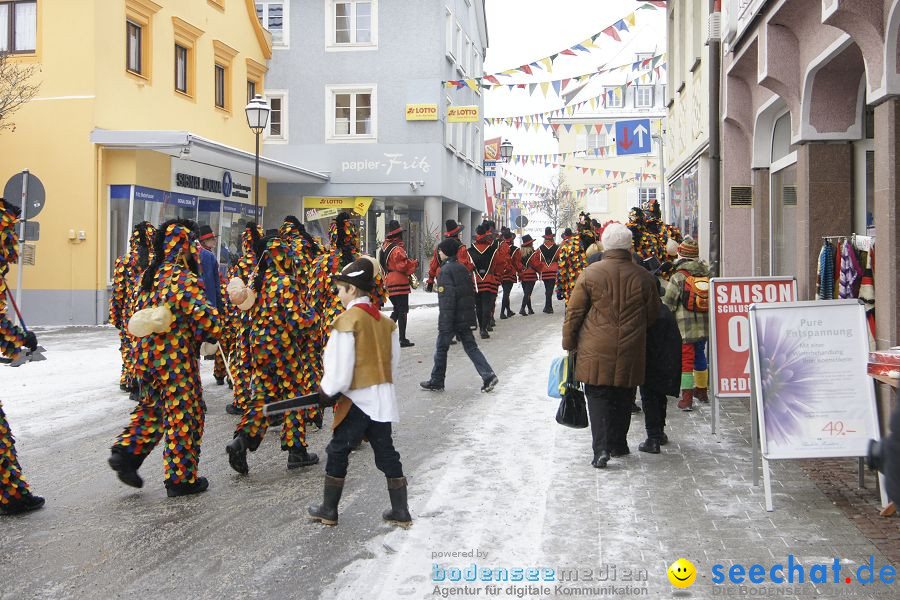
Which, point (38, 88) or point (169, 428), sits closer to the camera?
point (169, 428)

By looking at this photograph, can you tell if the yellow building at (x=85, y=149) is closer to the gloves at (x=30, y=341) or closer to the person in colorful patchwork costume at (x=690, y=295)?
the person in colorful patchwork costume at (x=690, y=295)

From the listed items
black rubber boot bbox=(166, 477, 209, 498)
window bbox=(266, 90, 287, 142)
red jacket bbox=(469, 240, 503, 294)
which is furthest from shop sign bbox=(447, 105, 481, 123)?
black rubber boot bbox=(166, 477, 209, 498)

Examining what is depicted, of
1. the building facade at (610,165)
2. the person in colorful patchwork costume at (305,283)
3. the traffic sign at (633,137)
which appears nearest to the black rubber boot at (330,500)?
the person in colorful patchwork costume at (305,283)

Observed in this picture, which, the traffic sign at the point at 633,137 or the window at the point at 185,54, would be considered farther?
the traffic sign at the point at 633,137

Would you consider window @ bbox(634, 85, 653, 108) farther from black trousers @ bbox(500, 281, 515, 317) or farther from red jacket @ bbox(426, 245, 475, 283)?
red jacket @ bbox(426, 245, 475, 283)

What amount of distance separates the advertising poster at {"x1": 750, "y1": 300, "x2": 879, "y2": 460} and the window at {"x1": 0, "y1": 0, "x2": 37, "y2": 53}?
18.1m

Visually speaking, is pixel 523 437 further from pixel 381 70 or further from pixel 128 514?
pixel 381 70

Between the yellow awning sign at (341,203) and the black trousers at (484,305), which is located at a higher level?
the yellow awning sign at (341,203)

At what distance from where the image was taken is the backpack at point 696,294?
927cm

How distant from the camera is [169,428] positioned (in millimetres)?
6391

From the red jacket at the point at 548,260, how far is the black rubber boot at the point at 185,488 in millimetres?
17913

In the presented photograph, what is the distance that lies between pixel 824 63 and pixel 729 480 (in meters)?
4.73

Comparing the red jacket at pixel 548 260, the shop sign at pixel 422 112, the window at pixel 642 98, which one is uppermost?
the window at pixel 642 98

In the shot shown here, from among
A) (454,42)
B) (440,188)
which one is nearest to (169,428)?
(440,188)
